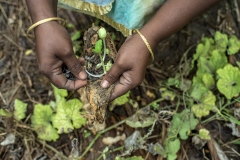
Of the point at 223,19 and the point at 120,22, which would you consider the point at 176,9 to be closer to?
the point at 120,22

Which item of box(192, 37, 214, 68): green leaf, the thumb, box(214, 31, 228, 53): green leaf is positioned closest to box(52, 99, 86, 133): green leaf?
the thumb

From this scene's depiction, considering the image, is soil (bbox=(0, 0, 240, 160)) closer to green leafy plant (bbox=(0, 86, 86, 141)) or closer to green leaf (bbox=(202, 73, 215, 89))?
green leafy plant (bbox=(0, 86, 86, 141))

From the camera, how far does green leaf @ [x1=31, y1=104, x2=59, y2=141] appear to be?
4.92 feet

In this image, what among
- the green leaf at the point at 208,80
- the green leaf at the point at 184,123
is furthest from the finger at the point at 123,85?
the green leaf at the point at 208,80

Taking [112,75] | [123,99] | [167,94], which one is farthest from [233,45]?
[112,75]

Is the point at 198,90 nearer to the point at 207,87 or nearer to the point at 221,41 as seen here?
the point at 207,87

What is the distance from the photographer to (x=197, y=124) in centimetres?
153

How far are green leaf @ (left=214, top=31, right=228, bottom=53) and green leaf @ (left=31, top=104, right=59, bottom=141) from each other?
94cm

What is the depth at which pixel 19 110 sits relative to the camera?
154 centimetres

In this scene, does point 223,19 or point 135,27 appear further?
point 223,19

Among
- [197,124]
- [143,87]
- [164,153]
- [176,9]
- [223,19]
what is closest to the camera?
[176,9]

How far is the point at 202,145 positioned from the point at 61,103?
69 cm

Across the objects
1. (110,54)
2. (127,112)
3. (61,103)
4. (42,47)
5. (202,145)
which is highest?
(42,47)

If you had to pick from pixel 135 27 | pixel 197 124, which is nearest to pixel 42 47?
pixel 135 27
